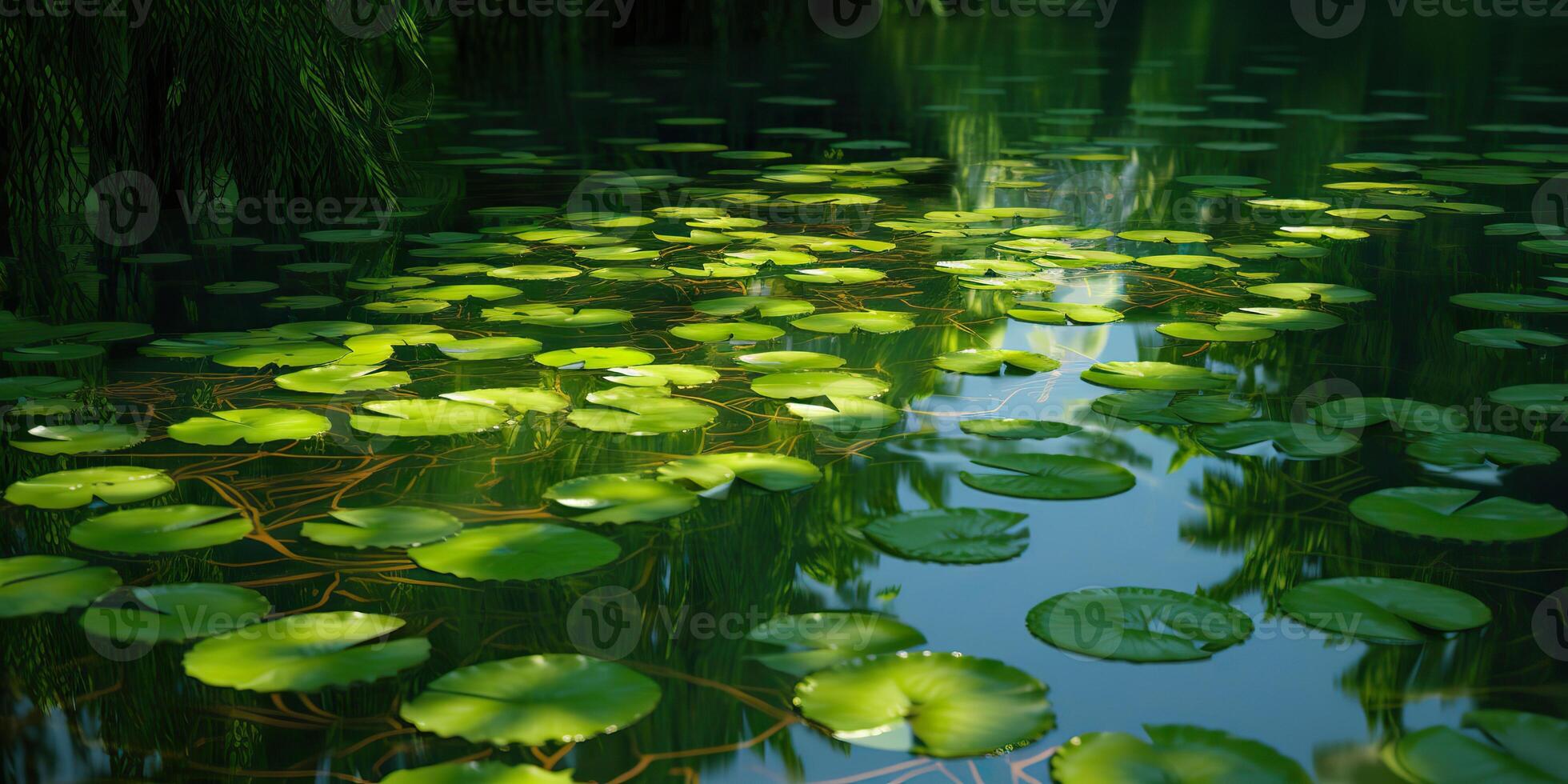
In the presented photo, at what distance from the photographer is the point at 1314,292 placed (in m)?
2.61

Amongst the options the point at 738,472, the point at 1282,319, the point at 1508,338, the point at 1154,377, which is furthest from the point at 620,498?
the point at 1508,338

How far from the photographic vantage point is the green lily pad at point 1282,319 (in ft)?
7.70

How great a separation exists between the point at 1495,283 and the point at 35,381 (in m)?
2.68

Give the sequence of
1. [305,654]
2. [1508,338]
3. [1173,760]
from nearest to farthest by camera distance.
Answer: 1. [1173,760]
2. [305,654]
3. [1508,338]

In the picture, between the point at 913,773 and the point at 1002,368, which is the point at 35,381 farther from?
the point at 913,773

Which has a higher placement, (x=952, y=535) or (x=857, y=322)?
(x=857, y=322)

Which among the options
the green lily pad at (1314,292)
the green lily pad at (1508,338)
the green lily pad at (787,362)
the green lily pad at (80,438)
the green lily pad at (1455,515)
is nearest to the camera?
the green lily pad at (1455,515)

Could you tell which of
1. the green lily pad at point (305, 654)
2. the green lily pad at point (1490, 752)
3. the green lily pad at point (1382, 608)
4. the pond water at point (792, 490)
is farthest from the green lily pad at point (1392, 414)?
the green lily pad at point (305, 654)

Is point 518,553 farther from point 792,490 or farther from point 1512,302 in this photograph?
point 1512,302

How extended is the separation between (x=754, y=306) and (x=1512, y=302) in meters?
1.42

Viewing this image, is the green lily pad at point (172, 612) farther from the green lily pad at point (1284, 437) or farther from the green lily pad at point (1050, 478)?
the green lily pad at point (1284, 437)

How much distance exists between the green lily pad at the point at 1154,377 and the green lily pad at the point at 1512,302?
2.55 ft

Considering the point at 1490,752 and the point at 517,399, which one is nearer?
the point at 1490,752

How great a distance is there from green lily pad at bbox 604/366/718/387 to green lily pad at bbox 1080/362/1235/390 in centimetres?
58
